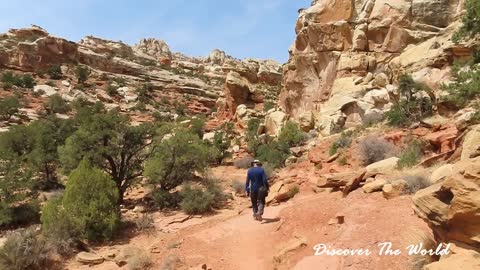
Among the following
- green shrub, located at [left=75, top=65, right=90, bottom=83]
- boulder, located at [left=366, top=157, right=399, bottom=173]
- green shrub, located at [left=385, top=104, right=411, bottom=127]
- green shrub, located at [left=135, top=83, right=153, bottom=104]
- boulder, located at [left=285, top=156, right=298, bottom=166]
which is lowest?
boulder, located at [left=285, top=156, right=298, bottom=166]

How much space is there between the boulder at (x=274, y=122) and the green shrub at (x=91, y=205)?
16249mm

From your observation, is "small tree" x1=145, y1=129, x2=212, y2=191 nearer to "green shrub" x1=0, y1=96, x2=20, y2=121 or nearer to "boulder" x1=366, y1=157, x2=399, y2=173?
"boulder" x1=366, y1=157, x2=399, y2=173

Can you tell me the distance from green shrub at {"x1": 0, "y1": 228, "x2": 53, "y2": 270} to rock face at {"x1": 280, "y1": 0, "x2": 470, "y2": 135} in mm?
14113

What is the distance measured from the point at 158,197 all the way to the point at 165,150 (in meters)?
1.88

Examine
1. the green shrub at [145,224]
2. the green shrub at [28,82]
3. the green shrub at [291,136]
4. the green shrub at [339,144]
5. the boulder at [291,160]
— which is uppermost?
the green shrub at [28,82]

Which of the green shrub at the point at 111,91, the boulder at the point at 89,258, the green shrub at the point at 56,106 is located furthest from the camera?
the green shrub at the point at 111,91

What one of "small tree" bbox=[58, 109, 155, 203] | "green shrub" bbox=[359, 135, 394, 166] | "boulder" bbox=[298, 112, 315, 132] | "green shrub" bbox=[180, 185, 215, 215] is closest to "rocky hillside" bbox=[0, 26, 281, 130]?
"boulder" bbox=[298, 112, 315, 132]

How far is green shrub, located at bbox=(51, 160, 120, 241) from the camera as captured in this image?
30.3ft

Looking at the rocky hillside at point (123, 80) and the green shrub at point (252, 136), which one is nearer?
the green shrub at point (252, 136)

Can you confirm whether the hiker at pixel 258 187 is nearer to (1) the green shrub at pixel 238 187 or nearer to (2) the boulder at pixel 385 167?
(2) the boulder at pixel 385 167

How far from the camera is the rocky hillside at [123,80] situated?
36.7 meters

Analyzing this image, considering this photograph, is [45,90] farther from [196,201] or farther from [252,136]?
[196,201]

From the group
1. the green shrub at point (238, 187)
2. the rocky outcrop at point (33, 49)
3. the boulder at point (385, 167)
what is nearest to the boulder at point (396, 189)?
the boulder at point (385, 167)

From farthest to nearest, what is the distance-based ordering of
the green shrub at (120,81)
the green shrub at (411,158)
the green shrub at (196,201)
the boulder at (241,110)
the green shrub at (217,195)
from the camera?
the green shrub at (120,81), the boulder at (241,110), the green shrub at (217,195), the green shrub at (196,201), the green shrub at (411,158)
